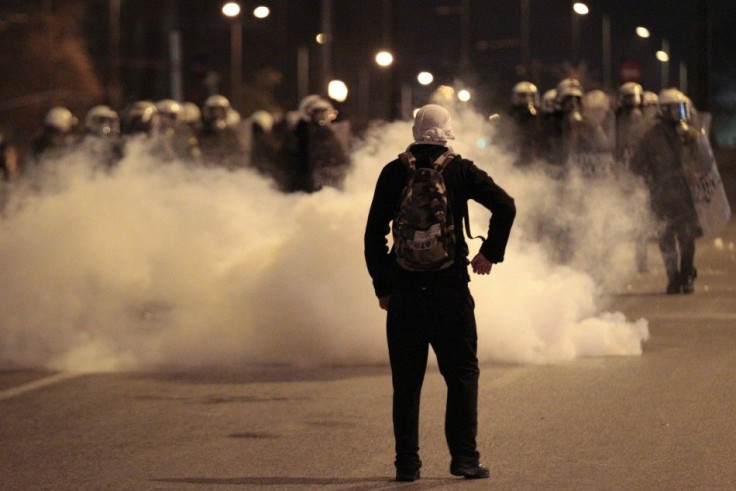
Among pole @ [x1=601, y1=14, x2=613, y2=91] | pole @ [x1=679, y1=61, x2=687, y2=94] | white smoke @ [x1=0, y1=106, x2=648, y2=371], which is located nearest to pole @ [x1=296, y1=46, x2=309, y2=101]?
pole @ [x1=679, y1=61, x2=687, y2=94]

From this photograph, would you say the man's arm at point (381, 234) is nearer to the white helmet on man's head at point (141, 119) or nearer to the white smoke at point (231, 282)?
the white smoke at point (231, 282)

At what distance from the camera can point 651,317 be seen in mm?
13953

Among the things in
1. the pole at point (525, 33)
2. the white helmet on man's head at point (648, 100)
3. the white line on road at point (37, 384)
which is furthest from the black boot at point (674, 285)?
the pole at point (525, 33)

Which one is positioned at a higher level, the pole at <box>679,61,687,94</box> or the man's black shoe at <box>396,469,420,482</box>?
the pole at <box>679,61,687,94</box>

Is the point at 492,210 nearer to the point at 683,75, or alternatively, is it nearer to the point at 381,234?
the point at 381,234

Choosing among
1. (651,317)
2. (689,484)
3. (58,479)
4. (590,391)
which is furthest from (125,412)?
(651,317)

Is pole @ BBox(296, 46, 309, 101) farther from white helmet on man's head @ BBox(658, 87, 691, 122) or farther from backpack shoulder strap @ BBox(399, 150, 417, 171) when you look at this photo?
backpack shoulder strap @ BBox(399, 150, 417, 171)

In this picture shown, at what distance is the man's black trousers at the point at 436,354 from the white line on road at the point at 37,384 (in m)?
3.79

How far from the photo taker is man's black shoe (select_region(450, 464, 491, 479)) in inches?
273

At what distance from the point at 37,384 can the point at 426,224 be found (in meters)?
4.63

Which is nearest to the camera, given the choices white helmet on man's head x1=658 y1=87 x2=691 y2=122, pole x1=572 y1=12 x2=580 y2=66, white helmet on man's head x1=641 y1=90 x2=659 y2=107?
white helmet on man's head x1=658 y1=87 x2=691 y2=122

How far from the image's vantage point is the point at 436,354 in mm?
6949

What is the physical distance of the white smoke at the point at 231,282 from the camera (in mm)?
11211

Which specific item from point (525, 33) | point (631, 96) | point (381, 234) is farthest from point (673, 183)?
point (525, 33)
